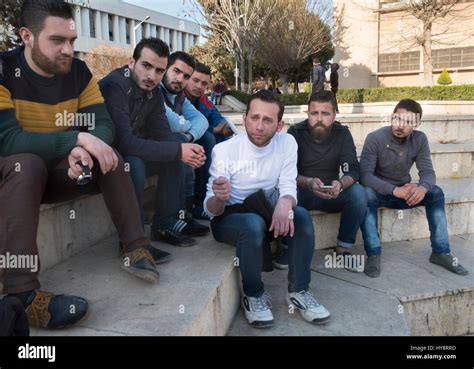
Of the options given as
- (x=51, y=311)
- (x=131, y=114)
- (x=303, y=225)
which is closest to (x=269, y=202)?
(x=303, y=225)

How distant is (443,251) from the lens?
3.47m

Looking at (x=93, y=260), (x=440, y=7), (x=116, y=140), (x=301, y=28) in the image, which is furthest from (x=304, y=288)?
→ (x=301, y=28)

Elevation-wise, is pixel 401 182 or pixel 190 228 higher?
pixel 401 182

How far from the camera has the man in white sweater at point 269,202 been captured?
8.27 feet

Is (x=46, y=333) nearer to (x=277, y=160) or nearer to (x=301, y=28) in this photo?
(x=277, y=160)

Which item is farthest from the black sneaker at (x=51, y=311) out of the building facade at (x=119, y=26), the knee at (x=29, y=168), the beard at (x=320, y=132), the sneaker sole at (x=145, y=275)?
the building facade at (x=119, y=26)

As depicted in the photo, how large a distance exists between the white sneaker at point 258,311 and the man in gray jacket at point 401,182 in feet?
3.76

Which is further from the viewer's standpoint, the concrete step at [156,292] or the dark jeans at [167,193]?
the dark jeans at [167,193]

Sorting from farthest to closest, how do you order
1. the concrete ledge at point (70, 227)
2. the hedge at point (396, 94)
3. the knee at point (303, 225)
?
1. the hedge at point (396, 94)
2. the knee at point (303, 225)
3. the concrete ledge at point (70, 227)

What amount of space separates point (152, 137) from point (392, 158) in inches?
81.0

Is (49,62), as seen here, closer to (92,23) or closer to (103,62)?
(103,62)

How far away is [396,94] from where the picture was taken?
648 inches

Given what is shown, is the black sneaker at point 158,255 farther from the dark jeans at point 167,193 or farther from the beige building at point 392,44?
the beige building at point 392,44

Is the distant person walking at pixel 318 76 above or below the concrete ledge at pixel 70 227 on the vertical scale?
above
